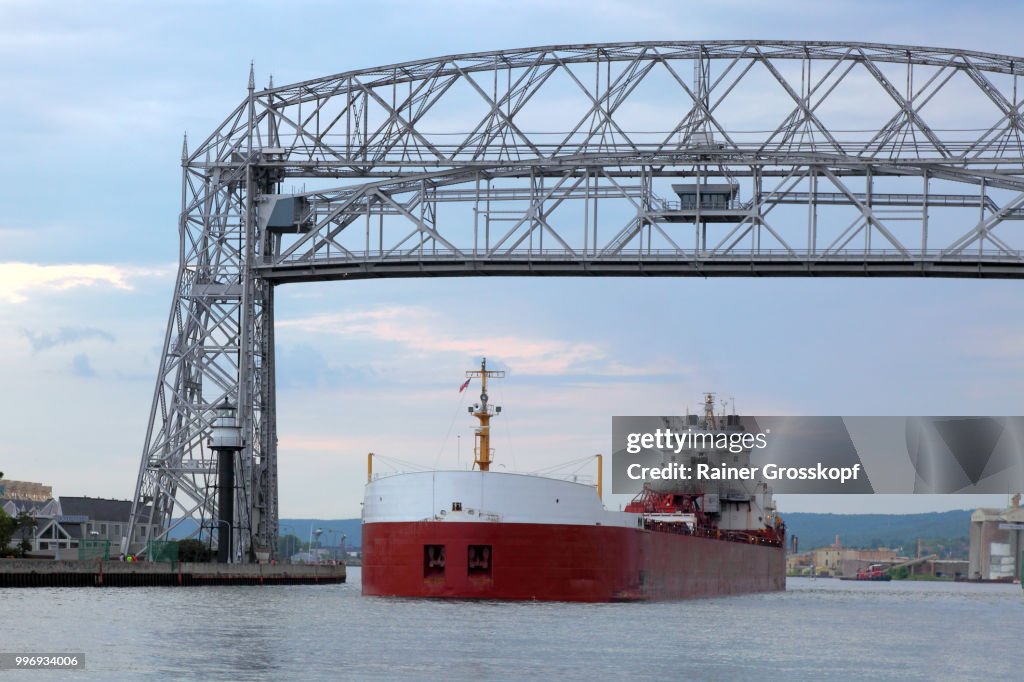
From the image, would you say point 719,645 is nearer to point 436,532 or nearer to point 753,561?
point 436,532

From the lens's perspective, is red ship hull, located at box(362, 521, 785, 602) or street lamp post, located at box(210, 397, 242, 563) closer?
red ship hull, located at box(362, 521, 785, 602)

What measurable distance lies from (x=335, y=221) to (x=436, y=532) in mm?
13092

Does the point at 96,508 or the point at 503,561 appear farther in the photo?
the point at 96,508

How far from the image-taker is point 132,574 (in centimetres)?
4528

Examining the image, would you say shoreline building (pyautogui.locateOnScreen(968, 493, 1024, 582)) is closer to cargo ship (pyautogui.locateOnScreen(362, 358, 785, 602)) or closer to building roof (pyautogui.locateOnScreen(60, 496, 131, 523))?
building roof (pyautogui.locateOnScreen(60, 496, 131, 523))

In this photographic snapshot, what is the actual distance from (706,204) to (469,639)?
20852mm

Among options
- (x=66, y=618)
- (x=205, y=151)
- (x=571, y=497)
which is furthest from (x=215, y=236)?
(x=66, y=618)

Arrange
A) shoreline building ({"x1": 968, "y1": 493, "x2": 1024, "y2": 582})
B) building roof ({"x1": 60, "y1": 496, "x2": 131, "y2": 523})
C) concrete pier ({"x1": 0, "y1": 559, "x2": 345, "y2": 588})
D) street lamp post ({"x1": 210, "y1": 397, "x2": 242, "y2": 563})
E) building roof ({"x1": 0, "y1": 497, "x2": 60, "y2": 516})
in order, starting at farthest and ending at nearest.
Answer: shoreline building ({"x1": 968, "y1": 493, "x2": 1024, "y2": 582}) < building roof ({"x1": 60, "y1": 496, "x2": 131, "y2": 523}) < building roof ({"x1": 0, "y1": 497, "x2": 60, "y2": 516}) < street lamp post ({"x1": 210, "y1": 397, "x2": 242, "y2": 563}) < concrete pier ({"x1": 0, "y1": 559, "x2": 345, "y2": 588})

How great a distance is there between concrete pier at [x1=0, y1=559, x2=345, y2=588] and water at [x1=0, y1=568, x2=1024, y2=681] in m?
1.69

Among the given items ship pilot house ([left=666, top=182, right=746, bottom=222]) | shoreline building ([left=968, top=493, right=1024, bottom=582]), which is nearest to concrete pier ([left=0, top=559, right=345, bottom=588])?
ship pilot house ([left=666, top=182, right=746, bottom=222])

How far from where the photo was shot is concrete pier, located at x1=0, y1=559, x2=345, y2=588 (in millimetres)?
42719

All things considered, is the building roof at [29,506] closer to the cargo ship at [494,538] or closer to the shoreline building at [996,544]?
the cargo ship at [494,538]

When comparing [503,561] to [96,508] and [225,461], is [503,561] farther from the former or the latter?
[96,508]

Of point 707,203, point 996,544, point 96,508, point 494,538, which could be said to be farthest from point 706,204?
point 996,544
